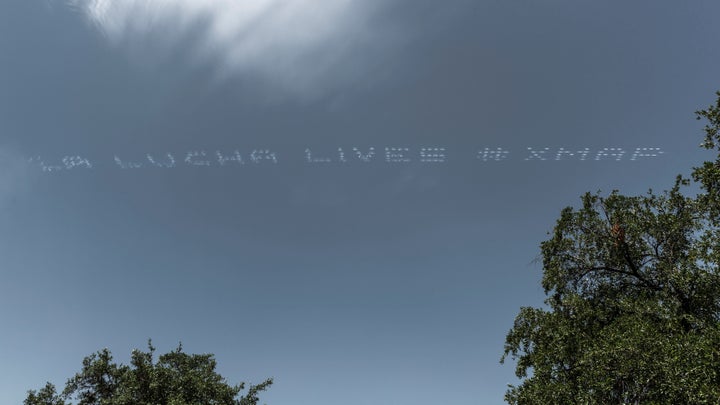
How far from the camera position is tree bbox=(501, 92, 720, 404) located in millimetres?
16406

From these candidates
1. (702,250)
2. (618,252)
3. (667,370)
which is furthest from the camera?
(618,252)

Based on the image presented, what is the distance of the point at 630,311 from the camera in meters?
21.8

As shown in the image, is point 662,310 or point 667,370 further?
point 662,310

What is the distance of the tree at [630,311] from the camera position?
53.8 ft

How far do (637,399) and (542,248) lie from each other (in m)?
12.8

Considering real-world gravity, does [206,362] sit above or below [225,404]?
above

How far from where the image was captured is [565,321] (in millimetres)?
22844

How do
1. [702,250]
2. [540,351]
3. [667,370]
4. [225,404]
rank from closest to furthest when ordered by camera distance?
[667,370] → [702,250] → [540,351] → [225,404]

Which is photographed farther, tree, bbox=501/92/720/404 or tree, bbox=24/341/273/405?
tree, bbox=24/341/273/405

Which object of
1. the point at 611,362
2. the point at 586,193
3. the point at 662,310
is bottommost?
the point at 611,362

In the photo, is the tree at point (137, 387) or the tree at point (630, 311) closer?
the tree at point (630, 311)

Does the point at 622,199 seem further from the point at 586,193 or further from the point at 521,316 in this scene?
the point at 521,316

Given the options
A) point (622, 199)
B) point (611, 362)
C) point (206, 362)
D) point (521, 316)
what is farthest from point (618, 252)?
point (206, 362)

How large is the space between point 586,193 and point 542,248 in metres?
4.87
